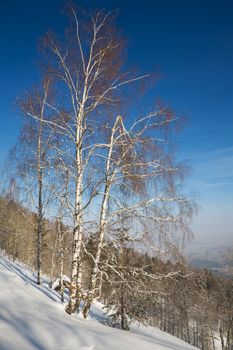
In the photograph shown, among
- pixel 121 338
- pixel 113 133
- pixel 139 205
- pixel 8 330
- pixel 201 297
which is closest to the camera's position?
pixel 8 330

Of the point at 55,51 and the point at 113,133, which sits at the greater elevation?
the point at 55,51

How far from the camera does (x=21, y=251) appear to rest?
46906 mm

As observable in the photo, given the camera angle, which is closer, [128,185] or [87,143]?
[128,185]

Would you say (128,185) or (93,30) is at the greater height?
(93,30)

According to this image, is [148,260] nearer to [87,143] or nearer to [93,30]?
[87,143]

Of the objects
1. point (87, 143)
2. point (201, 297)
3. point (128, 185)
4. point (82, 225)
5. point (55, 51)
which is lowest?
point (201, 297)

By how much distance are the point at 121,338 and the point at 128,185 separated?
3874mm

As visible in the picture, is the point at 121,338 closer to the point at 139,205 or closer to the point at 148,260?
the point at 148,260

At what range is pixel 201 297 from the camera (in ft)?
139

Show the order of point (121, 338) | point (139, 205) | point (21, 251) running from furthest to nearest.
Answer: point (21, 251)
point (139, 205)
point (121, 338)

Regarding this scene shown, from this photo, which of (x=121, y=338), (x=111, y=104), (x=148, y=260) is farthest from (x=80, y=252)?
(x=111, y=104)

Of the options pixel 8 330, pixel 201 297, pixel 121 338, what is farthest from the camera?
pixel 201 297

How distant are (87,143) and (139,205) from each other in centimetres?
249

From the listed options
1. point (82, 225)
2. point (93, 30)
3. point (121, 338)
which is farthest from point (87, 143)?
point (121, 338)
